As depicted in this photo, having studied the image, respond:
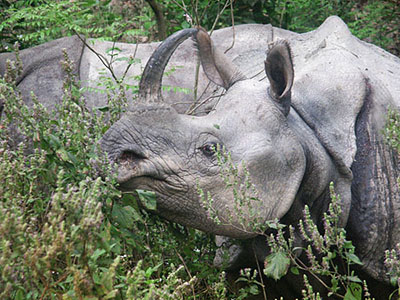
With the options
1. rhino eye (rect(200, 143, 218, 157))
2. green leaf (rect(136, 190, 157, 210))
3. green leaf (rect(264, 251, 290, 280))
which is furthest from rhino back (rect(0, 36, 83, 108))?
green leaf (rect(264, 251, 290, 280))

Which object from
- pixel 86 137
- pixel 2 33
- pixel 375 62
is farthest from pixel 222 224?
pixel 2 33

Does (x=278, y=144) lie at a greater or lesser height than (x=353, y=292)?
greater

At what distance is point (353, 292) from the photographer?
3.73 m

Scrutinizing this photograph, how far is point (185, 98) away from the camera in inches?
224

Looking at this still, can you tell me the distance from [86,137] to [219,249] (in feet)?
4.68

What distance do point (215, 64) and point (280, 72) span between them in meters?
0.47

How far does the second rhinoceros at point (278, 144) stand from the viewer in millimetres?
3609

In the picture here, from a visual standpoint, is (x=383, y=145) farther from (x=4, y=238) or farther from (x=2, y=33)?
(x=2, y=33)

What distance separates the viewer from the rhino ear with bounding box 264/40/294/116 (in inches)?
157

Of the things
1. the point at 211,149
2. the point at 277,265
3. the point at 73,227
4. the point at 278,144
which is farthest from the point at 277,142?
the point at 73,227

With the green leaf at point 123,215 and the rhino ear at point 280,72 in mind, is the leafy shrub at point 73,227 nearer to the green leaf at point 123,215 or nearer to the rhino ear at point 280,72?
the green leaf at point 123,215

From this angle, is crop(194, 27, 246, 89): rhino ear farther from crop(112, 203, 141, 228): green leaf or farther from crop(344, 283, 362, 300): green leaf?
crop(344, 283, 362, 300): green leaf

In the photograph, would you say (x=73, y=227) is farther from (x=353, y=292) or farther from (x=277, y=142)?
(x=353, y=292)

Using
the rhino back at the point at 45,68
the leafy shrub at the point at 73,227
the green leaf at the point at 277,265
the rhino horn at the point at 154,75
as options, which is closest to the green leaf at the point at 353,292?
the green leaf at the point at 277,265
